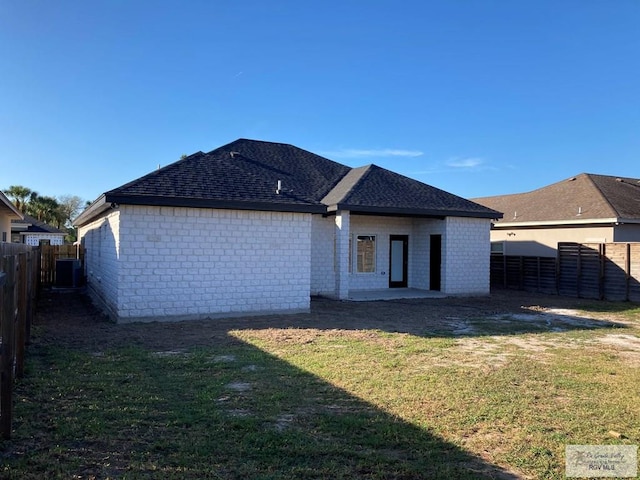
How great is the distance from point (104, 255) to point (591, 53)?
17537 mm

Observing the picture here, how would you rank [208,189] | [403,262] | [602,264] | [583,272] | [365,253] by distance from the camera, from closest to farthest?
[208,189] → [602,264] → [583,272] → [365,253] → [403,262]

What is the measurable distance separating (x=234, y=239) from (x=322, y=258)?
5976 millimetres

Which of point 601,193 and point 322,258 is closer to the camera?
point 322,258

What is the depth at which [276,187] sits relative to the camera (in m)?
14.4

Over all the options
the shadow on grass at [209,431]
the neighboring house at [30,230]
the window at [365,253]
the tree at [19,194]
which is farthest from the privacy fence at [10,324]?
the tree at [19,194]

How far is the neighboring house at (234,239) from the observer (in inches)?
452

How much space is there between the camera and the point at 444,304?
52.1ft

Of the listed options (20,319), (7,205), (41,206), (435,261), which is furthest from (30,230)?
(20,319)

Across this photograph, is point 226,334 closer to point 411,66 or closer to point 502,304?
point 502,304

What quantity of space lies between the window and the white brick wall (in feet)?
20.2

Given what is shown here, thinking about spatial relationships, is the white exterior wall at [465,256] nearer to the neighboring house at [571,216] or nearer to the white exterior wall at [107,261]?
the neighboring house at [571,216]

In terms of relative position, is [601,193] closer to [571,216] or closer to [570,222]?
[571,216]

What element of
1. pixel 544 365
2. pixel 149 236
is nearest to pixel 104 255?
pixel 149 236

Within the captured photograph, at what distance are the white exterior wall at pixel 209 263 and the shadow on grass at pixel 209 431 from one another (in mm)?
4437
